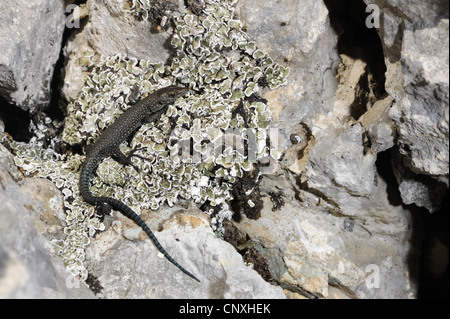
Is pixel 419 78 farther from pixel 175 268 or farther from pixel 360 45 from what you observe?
pixel 175 268

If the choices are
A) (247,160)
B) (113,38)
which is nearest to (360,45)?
(247,160)

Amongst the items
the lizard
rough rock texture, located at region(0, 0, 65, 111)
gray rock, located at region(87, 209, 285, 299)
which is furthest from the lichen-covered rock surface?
rough rock texture, located at region(0, 0, 65, 111)

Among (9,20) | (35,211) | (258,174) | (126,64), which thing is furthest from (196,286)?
(9,20)

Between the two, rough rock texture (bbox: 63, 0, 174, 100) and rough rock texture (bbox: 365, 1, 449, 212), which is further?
rough rock texture (bbox: 63, 0, 174, 100)

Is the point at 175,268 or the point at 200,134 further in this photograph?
the point at 200,134

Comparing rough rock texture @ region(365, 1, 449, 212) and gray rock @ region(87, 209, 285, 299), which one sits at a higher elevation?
rough rock texture @ region(365, 1, 449, 212)

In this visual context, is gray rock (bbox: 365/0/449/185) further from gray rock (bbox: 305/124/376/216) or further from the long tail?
the long tail

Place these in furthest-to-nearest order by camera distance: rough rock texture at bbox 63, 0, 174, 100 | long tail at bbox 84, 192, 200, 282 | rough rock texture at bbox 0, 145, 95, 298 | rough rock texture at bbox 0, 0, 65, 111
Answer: rough rock texture at bbox 63, 0, 174, 100 < rough rock texture at bbox 0, 0, 65, 111 < long tail at bbox 84, 192, 200, 282 < rough rock texture at bbox 0, 145, 95, 298
